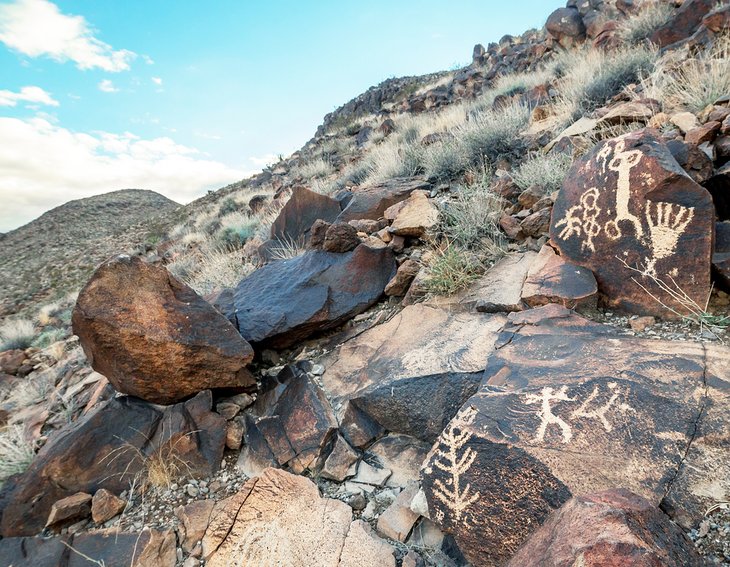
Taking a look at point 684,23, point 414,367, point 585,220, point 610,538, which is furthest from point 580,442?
point 684,23

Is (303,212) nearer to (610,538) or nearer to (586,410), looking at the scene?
(586,410)

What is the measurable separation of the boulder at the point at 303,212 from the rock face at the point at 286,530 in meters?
3.42

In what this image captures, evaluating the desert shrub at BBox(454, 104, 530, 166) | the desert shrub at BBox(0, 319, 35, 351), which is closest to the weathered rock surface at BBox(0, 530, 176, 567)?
the desert shrub at BBox(454, 104, 530, 166)

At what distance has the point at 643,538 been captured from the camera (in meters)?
1.03

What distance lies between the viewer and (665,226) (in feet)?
7.39

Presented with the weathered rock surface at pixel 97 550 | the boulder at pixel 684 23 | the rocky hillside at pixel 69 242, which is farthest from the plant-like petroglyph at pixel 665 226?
the rocky hillside at pixel 69 242

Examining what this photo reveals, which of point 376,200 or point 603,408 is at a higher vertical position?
point 376,200

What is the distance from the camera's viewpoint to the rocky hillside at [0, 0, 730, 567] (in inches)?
60.9

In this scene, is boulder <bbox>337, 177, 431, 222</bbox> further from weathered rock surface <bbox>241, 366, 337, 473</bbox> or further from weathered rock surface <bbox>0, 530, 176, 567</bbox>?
weathered rock surface <bbox>0, 530, 176, 567</bbox>

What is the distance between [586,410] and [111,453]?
2.80 m

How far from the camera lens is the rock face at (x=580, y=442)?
1.48 m

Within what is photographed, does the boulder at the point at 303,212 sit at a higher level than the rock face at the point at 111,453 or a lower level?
higher

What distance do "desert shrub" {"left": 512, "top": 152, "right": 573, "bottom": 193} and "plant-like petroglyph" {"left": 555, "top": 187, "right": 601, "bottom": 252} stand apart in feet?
3.31

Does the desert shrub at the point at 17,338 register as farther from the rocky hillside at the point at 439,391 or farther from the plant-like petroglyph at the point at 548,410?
the plant-like petroglyph at the point at 548,410
